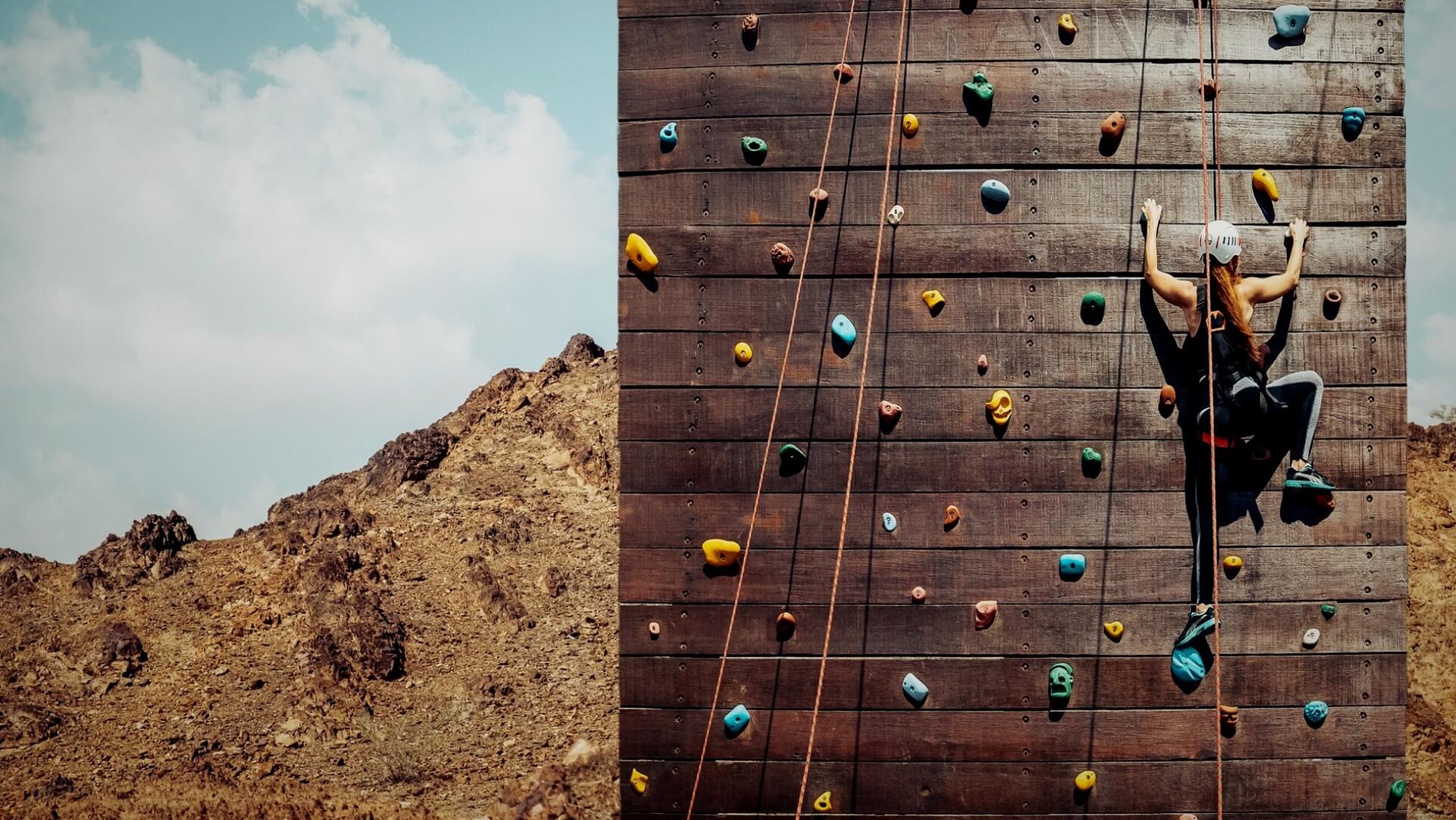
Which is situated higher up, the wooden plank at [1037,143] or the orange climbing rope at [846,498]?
the wooden plank at [1037,143]

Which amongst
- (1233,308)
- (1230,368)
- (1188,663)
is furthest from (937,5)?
(1188,663)

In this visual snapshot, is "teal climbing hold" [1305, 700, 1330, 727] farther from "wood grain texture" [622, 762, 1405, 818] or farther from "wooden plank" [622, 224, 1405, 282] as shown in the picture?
"wooden plank" [622, 224, 1405, 282]

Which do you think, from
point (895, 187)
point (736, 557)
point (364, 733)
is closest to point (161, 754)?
point (364, 733)

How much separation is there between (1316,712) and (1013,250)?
7.18ft

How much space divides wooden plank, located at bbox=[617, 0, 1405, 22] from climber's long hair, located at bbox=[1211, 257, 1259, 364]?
1093 millimetres

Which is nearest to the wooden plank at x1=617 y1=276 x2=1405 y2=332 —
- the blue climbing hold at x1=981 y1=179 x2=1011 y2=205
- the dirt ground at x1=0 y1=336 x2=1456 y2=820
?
the blue climbing hold at x1=981 y1=179 x2=1011 y2=205

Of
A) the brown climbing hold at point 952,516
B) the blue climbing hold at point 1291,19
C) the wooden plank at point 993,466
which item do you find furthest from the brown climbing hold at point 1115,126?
the brown climbing hold at point 952,516

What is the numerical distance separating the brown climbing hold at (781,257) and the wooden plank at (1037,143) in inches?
13.1

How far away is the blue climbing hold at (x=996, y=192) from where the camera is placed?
15.8 feet

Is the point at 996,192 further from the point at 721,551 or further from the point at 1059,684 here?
the point at 1059,684

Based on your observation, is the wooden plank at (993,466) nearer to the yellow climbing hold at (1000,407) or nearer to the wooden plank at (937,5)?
the yellow climbing hold at (1000,407)

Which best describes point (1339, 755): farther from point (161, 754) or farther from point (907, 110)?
point (161, 754)

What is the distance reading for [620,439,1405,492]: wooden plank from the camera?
189 inches

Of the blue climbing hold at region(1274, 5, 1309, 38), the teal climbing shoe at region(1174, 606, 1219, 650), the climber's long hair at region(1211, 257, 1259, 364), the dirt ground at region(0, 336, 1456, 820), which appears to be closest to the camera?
the climber's long hair at region(1211, 257, 1259, 364)
